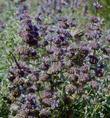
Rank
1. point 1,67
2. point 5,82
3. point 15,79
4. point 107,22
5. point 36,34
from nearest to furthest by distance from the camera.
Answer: point 15,79 → point 36,34 → point 5,82 → point 1,67 → point 107,22

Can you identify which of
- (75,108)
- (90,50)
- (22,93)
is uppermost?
(90,50)

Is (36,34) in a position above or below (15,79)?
above

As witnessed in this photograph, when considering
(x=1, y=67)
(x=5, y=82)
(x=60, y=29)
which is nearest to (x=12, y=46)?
(x=1, y=67)

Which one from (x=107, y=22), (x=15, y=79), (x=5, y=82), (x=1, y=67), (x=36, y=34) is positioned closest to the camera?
(x=15, y=79)

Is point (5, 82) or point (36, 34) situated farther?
point (5, 82)

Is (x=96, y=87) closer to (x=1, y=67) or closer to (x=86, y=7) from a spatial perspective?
(x=1, y=67)

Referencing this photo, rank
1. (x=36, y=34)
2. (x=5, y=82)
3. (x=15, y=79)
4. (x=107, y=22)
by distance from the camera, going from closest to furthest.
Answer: (x=15, y=79), (x=36, y=34), (x=5, y=82), (x=107, y=22)

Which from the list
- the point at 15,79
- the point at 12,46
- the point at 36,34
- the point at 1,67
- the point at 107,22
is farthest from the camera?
the point at 107,22

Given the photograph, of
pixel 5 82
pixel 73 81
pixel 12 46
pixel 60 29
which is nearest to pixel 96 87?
pixel 73 81

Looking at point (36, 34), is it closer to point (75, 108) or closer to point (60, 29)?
point (60, 29)
